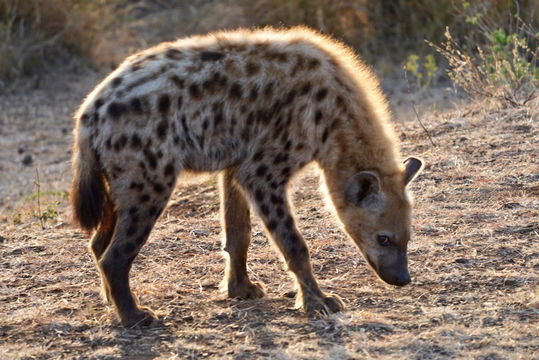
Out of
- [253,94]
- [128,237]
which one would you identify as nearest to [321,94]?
[253,94]

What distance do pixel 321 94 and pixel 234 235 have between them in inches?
27.9

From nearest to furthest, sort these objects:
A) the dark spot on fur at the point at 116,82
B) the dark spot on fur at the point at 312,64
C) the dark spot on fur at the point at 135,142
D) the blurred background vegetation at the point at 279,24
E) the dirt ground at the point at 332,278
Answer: the dirt ground at the point at 332,278, the dark spot on fur at the point at 135,142, the dark spot on fur at the point at 116,82, the dark spot on fur at the point at 312,64, the blurred background vegetation at the point at 279,24

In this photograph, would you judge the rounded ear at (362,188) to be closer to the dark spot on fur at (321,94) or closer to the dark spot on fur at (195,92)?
the dark spot on fur at (321,94)

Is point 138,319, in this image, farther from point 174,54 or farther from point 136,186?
point 174,54

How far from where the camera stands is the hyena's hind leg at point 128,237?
3.79m

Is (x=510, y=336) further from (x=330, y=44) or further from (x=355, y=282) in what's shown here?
(x=330, y=44)

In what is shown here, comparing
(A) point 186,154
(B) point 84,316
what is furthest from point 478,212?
(B) point 84,316

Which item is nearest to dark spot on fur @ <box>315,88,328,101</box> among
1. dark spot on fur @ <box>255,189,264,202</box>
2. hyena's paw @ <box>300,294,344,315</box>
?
dark spot on fur @ <box>255,189,264,202</box>

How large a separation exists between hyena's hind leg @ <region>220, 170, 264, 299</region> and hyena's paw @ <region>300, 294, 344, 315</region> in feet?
1.16

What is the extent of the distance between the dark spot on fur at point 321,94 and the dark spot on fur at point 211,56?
0.42m

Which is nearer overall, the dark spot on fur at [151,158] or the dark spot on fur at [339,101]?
the dark spot on fur at [151,158]

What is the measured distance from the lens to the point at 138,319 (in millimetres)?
3811

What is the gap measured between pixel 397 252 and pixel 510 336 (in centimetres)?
73

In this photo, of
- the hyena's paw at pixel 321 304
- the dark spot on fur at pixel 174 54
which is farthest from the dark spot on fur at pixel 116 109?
the hyena's paw at pixel 321 304
